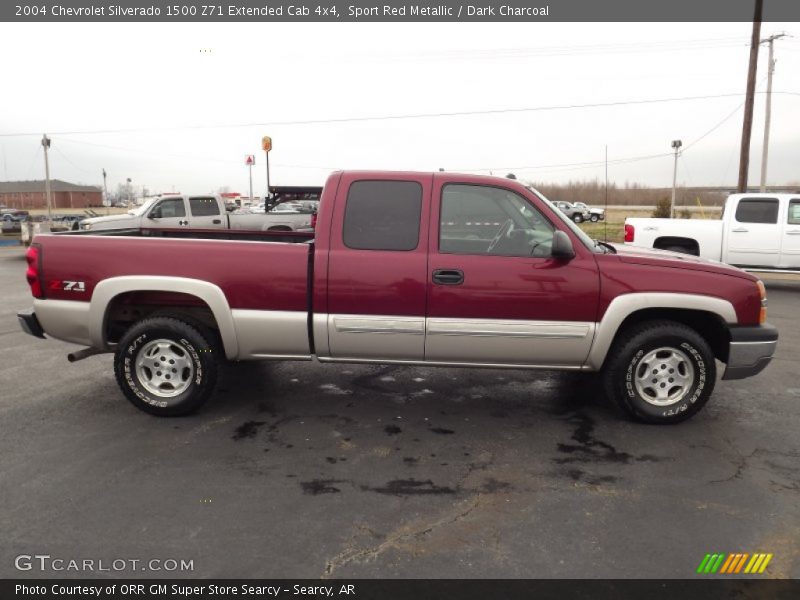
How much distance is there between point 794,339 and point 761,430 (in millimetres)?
4027

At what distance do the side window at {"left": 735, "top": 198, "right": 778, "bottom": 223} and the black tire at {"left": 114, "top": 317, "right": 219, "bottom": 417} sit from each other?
1122 centimetres

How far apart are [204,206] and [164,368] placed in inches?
457

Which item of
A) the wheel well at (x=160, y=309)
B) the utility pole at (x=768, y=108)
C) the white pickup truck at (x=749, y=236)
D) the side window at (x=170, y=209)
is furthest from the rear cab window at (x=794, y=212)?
the utility pole at (x=768, y=108)

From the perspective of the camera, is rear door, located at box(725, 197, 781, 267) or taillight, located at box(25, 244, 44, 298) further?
rear door, located at box(725, 197, 781, 267)

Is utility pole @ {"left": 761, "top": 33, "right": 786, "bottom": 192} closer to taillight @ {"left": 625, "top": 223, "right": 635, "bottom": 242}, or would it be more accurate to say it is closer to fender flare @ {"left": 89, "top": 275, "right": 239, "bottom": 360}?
taillight @ {"left": 625, "top": 223, "right": 635, "bottom": 242}

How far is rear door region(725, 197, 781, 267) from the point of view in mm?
11602

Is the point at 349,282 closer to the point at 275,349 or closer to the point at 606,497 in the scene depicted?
the point at 275,349

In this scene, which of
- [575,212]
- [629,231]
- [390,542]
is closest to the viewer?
[390,542]

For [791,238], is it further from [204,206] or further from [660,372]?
[204,206]

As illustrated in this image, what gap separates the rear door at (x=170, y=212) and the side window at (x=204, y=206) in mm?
244

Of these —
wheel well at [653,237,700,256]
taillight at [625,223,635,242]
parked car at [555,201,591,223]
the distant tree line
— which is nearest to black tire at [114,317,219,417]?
taillight at [625,223,635,242]

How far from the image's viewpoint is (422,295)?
172 inches

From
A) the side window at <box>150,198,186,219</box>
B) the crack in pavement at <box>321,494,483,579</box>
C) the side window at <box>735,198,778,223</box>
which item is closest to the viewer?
the crack in pavement at <box>321,494,483,579</box>

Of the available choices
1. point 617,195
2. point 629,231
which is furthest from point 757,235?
point 617,195
